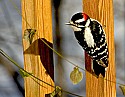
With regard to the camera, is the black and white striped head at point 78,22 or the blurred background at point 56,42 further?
the blurred background at point 56,42

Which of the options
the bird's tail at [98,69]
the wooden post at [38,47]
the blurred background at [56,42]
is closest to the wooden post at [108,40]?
the bird's tail at [98,69]

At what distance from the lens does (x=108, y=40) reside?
95 centimetres

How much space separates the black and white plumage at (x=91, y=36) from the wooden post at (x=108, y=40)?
0.15 ft

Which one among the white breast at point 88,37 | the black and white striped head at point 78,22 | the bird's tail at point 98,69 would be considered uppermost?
the black and white striped head at point 78,22

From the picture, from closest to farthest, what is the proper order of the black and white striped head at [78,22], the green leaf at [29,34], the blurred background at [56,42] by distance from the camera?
the black and white striped head at [78,22] → the green leaf at [29,34] → the blurred background at [56,42]

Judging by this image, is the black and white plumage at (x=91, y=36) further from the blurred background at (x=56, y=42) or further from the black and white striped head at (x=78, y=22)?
the blurred background at (x=56, y=42)

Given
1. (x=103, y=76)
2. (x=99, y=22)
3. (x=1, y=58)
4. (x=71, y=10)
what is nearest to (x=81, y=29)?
(x=99, y=22)

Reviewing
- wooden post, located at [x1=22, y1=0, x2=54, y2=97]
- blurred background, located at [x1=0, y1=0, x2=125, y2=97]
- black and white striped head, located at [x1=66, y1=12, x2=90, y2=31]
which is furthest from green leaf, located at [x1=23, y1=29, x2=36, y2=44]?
blurred background, located at [x1=0, y1=0, x2=125, y2=97]

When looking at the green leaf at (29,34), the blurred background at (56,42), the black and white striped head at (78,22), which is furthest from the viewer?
the blurred background at (56,42)

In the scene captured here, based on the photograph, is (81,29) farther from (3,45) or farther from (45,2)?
(3,45)

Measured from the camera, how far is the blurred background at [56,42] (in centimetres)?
146

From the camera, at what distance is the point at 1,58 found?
148cm

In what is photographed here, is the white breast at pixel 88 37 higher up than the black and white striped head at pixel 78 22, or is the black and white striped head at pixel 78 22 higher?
the black and white striped head at pixel 78 22

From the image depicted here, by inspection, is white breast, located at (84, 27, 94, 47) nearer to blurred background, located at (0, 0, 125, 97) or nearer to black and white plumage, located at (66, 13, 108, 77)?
black and white plumage, located at (66, 13, 108, 77)
